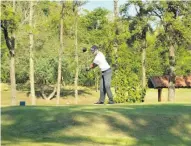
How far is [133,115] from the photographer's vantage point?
33.3 ft

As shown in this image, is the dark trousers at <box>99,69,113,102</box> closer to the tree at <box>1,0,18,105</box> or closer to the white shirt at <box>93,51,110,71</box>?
the white shirt at <box>93,51,110,71</box>

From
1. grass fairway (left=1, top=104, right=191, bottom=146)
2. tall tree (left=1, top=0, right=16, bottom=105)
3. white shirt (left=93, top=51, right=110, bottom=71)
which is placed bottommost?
grass fairway (left=1, top=104, right=191, bottom=146)

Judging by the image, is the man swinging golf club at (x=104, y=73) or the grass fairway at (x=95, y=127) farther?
the man swinging golf club at (x=104, y=73)

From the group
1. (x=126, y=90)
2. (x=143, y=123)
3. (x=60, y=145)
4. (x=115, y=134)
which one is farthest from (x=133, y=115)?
(x=126, y=90)

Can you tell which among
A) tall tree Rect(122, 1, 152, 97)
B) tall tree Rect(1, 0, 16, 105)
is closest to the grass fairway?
tall tree Rect(1, 0, 16, 105)

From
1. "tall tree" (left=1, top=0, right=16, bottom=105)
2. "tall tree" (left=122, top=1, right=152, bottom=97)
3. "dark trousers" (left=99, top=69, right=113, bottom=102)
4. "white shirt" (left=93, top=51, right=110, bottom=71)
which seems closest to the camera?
"dark trousers" (left=99, top=69, right=113, bottom=102)

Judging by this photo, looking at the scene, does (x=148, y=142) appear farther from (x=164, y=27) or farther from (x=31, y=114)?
(x=164, y=27)

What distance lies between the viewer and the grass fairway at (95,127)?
8188 millimetres

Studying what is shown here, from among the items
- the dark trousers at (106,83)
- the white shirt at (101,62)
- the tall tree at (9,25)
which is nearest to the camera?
the dark trousers at (106,83)

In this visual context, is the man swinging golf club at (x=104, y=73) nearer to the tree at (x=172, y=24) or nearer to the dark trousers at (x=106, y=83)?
the dark trousers at (x=106, y=83)

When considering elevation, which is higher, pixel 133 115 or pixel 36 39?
pixel 36 39

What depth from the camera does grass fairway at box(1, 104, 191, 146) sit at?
819 centimetres

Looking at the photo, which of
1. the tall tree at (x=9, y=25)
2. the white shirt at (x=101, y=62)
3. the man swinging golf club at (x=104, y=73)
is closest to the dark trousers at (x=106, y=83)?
the man swinging golf club at (x=104, y=73)

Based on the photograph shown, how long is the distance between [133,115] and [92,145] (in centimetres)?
259
